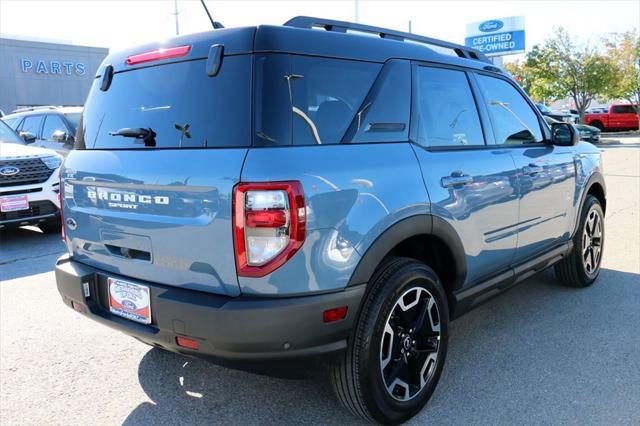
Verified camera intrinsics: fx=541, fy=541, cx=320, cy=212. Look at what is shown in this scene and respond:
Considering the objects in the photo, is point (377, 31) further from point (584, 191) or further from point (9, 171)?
point (9, 171)

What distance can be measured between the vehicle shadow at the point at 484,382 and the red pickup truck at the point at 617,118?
3236 cm

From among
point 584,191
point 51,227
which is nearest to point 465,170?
point 584,191

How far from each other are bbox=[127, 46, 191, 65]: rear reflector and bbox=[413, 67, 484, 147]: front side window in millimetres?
1233

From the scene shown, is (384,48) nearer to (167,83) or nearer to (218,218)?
(167,83)

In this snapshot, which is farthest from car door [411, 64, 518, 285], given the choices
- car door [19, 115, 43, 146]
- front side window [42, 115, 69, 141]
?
car door [19, 115, 43, 146]

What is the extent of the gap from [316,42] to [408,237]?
3.40 ft

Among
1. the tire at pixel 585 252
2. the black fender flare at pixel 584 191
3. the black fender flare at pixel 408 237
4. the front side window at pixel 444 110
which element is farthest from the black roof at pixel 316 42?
the tire at pixel 585 252

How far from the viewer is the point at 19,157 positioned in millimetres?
6859

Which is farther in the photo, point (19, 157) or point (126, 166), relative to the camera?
point (19, 157)

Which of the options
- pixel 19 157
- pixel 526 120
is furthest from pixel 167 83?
pixel 19 157

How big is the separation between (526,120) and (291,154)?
2486 mm

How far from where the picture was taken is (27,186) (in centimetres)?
678

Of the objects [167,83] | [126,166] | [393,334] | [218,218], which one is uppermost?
[167,83]

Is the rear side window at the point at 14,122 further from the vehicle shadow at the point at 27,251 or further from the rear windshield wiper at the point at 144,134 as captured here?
the rear windshield wiper at the point at 144,134
